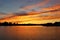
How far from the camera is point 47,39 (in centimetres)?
2034

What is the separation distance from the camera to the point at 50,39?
20.4 m

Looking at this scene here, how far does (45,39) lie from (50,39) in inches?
26.6

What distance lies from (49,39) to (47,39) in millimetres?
255

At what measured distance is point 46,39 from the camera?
66.8 ft

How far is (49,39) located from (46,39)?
→ 380mm

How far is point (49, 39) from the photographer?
66.8ft

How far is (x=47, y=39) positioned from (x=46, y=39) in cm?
13

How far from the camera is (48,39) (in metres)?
20.3

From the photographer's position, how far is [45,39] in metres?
20.3

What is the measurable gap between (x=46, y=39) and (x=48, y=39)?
254 millimetres

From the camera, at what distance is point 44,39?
20203mm

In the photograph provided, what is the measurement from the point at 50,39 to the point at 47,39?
1.32ft

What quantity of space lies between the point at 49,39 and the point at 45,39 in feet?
1.72
